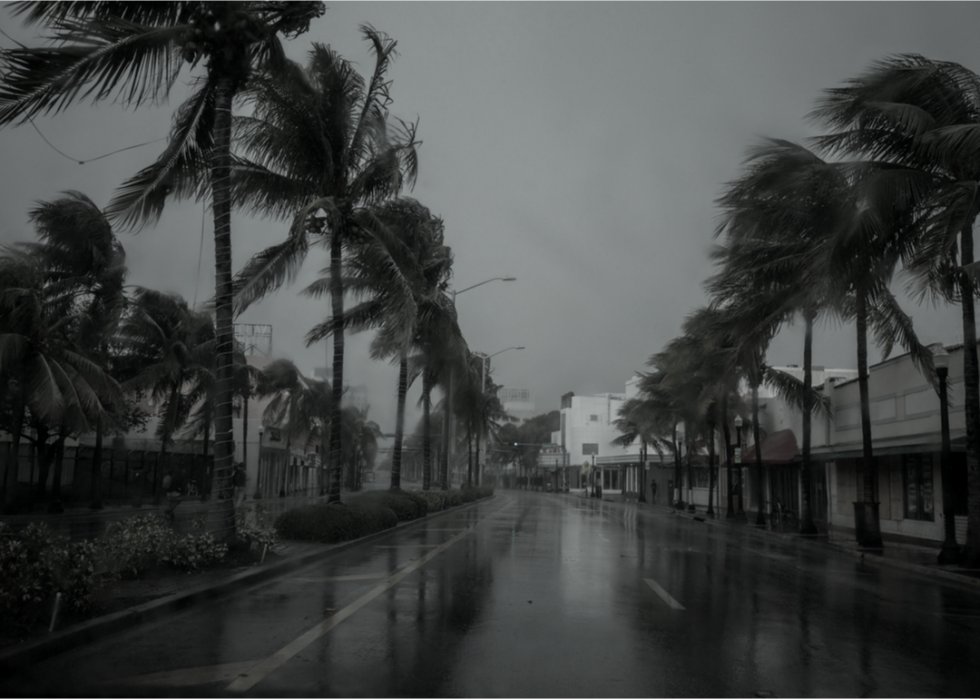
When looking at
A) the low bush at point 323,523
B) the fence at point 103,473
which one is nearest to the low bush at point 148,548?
the low bush at point 323,523

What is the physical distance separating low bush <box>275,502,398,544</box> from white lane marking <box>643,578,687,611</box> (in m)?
7.30

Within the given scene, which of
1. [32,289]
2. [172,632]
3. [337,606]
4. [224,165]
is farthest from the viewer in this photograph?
[32,289]

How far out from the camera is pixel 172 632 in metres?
8.76

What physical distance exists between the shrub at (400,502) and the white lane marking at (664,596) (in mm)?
10476

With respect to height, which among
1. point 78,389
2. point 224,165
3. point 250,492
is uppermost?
point 224,165

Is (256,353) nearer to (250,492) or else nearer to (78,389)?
(250,492)

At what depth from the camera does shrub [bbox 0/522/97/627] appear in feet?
25.2

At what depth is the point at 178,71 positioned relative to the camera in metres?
13.4

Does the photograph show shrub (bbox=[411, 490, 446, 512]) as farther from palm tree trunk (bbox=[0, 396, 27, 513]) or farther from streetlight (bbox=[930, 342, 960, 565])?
streetlight (bbox=[930, 342, 960, 565])

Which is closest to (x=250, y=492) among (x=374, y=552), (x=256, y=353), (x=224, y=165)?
(x=256, y=353)

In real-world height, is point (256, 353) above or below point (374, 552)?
above

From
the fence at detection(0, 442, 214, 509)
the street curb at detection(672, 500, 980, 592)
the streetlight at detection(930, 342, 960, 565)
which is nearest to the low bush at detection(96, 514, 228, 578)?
the street curb at detection(672, 500, 980, 592)

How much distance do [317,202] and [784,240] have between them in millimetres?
13812

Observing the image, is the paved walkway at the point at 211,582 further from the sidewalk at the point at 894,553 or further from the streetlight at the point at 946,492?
the streetlight at the point at 946,492
